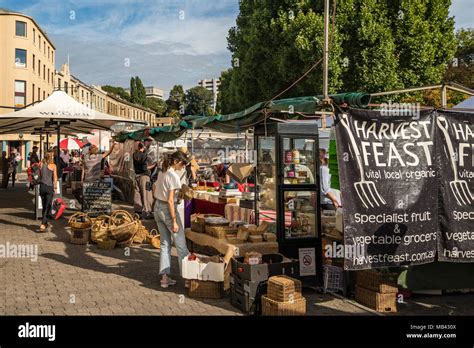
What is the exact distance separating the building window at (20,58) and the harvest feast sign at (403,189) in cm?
5654

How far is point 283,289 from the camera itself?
5.58m

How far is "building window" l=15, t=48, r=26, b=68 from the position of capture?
54.6 m

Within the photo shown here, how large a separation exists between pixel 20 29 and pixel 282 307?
58.7m

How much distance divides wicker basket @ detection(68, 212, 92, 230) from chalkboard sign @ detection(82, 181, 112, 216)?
141cm

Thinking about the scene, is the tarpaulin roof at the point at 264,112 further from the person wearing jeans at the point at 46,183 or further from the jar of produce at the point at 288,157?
the person wearing jeans at the point at 46,183

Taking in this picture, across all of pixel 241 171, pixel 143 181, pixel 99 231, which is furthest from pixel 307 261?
pixel 143 181

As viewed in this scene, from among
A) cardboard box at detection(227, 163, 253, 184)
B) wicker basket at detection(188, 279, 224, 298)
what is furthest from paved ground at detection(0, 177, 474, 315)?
cardboard box at detection(227, 163, 253, 184)

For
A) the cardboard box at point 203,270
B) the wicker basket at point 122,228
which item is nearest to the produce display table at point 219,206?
the wicker basket at point 122,228

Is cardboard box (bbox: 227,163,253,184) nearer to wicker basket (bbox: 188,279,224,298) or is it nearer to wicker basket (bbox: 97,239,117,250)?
wicker basket (bbox: 97,239,117,250)

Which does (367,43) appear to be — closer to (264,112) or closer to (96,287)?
(264,112)
